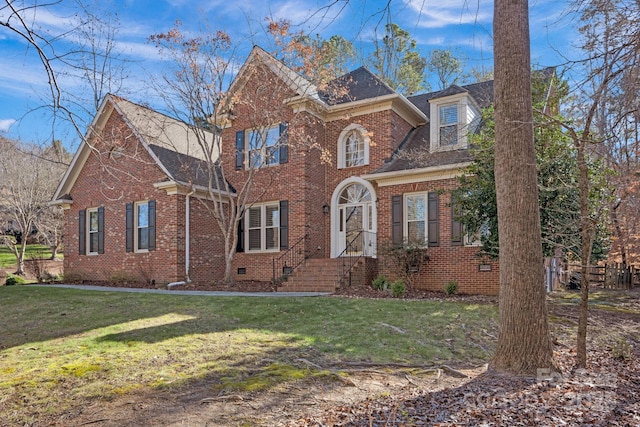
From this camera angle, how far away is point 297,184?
52.1 ft

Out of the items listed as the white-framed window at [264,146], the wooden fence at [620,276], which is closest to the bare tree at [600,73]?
the white-framed window at [264,146]

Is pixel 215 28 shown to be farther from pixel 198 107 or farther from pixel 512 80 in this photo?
pixel 512 80

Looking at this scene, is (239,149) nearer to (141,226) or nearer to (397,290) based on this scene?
(141,226)

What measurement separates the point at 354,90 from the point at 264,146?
3.93 m

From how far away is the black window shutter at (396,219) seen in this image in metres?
14.6

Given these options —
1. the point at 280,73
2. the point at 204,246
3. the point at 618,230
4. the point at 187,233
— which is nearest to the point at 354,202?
the point at 280,73

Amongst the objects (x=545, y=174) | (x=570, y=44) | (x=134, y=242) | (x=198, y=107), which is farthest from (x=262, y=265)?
(x=570, y=44)

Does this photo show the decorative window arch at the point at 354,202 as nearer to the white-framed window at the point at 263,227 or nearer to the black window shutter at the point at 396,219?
the black window shutter at the point at 396,219

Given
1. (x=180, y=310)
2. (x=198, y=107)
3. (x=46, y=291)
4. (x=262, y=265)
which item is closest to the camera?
(x=180, y=310)

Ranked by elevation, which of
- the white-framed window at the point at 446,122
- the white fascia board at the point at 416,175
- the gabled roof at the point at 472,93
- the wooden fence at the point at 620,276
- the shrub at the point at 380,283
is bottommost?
the wooden fence at the point at 620,276

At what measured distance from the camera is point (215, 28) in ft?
47.8

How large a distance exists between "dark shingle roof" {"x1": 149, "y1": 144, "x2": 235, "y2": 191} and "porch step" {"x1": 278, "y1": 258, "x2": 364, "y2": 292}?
3857 millimetres

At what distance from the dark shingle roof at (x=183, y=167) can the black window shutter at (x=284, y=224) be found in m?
2.23

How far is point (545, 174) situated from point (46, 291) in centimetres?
1341
